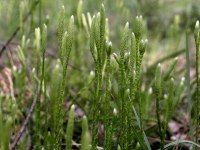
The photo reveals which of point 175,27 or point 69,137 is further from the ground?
point 175,27

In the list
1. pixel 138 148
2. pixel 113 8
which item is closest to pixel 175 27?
pixel 138 148

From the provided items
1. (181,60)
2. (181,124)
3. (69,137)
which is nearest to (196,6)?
(181,60)

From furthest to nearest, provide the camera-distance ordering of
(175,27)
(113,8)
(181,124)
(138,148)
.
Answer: (113,8) < (175,27) < (181,124) < (138,148)

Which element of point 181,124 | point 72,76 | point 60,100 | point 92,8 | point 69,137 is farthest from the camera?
point 92,8

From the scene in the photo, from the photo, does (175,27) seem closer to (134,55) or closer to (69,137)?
(134,55)

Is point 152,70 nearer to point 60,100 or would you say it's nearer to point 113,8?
point 60,100

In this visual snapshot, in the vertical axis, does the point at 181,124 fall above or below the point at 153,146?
above

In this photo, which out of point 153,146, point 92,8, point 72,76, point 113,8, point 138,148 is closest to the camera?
point 138,148

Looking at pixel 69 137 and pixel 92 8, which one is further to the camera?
pixel 92 8

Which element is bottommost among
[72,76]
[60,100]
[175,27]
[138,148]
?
[138,148]
